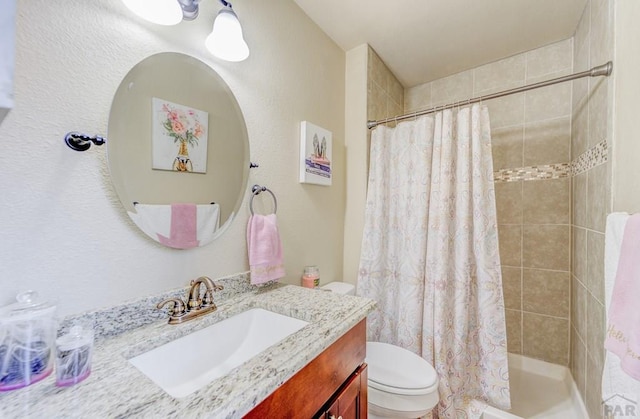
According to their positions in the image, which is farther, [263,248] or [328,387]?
[263,248]

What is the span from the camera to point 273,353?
0.66 meters

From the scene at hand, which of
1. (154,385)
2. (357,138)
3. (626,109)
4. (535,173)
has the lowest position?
(154,385)

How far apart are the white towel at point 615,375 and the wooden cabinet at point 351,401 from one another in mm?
714

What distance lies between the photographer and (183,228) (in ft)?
3.10

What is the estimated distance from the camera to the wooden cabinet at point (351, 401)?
0.77 meters

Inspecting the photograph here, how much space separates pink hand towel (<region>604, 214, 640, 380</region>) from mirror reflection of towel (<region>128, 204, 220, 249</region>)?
4.19 ft

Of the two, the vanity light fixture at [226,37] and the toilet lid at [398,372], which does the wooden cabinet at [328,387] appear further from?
the vanity light fixture at [226,37]

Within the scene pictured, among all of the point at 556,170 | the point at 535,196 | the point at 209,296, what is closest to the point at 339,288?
the point at 209,296

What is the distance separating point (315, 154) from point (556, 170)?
1778 millimetres

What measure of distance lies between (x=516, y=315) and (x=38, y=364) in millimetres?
2595

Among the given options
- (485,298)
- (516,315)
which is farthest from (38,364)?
(516,315)

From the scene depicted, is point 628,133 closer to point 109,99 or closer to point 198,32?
point 198,32

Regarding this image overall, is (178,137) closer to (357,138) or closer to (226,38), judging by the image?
(226,38)

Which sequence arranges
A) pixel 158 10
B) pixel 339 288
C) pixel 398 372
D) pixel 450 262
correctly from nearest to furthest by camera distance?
pixel 158 10
pixel 398 372
pixel 450 262
pixel 339 288
